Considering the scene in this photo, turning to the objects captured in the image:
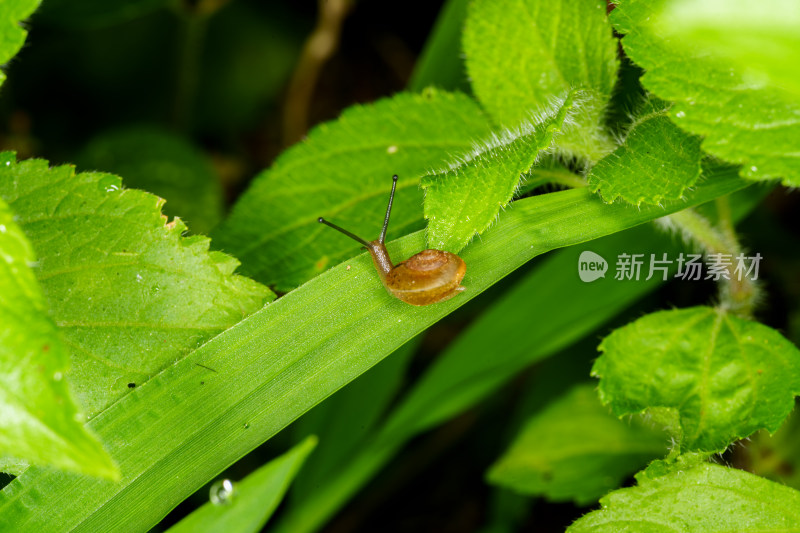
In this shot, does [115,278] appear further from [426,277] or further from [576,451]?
[576,451]

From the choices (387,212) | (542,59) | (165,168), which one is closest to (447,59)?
(542,59)

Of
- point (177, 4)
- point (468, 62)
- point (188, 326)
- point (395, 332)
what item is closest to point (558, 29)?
point (468, 62)

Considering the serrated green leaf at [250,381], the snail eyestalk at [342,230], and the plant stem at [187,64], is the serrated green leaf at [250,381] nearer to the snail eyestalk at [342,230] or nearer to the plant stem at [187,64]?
the snail eyestalk at [342,230]

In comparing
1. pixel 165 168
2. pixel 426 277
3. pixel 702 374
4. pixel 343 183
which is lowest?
pixel 702 374

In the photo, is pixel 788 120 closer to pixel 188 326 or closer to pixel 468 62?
pixel 468 62

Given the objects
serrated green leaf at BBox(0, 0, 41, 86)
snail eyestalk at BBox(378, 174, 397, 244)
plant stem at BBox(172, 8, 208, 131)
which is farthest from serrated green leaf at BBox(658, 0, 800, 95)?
plant stem at BBox(172, 8, 208, 131)

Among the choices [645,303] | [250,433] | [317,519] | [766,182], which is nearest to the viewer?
[250,433]
